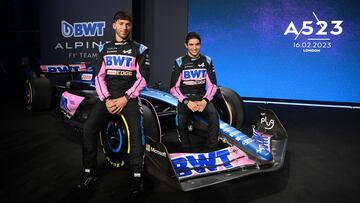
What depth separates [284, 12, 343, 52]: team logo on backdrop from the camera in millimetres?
6258

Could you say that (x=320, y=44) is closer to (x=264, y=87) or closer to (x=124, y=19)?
(x=264, y=87)

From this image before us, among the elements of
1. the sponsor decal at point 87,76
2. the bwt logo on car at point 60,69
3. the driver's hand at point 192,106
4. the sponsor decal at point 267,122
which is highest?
the bwt logo on car at point 60,69

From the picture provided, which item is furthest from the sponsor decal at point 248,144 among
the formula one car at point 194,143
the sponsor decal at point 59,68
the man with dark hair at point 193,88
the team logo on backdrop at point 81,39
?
the team logo on backdrop at point 81,39

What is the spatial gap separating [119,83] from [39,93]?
3.14 m

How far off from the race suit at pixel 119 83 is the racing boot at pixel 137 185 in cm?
18

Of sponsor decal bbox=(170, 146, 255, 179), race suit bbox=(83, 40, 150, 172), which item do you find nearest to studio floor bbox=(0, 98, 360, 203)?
sponsor decal bbox=(170, 146, 255, 179)

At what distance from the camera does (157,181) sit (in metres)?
2.75

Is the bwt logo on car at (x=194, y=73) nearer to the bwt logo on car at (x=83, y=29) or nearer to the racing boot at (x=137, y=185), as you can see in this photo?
the racing boot at (x=137, y=185)

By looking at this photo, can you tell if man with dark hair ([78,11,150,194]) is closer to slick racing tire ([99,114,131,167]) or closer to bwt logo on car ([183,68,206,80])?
slick racing tire ([99,114,131,167])

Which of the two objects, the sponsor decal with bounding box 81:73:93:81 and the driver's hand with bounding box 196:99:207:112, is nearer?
the driver's hand with bounding box 196:99:207:112

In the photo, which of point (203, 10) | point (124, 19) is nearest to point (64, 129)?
point (124, 19)

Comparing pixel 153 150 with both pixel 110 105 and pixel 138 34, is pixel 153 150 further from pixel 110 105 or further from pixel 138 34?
pixel 138 34

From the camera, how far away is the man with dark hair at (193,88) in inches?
124

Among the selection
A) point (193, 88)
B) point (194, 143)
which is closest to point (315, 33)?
point (194, 143)
